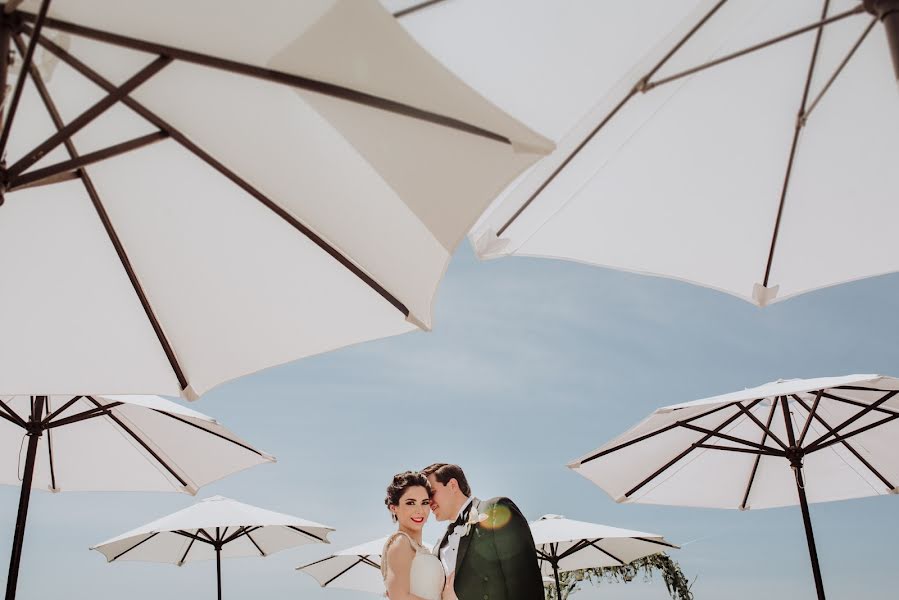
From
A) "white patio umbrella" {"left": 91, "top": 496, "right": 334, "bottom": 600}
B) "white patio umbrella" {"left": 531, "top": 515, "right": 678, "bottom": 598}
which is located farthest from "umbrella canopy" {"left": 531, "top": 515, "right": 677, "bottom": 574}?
"white patio umbrella" {"left": 91, "top": 496, "right": 334, "bottom": 600}

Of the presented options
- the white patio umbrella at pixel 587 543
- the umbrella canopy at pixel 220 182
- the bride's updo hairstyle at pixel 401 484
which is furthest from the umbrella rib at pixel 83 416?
the white patio umbrella at pixel 587 543

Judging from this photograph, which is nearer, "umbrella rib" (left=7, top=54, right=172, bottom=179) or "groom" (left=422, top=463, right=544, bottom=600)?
"umbrella rib" (left=7, top=54, right=172, bottom=179)

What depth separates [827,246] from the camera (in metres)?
4.59

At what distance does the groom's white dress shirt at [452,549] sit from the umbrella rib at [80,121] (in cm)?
257

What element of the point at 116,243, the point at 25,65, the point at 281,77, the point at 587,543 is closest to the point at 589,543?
the point at 587,543

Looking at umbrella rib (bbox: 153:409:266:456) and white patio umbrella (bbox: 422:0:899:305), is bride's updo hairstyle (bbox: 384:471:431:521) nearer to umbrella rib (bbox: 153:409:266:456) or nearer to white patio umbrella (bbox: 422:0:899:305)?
white patio umbrella (bbox: 422:0:899:305)

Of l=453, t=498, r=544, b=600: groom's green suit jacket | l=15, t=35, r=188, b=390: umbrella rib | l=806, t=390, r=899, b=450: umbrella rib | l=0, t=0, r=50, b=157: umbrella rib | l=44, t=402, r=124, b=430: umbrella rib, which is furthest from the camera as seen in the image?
l=806, t=390, r=899, b=450: umbrella rib

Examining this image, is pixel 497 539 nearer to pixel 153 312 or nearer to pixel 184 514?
pixel 153 312

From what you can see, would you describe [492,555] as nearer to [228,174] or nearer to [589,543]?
[228,174]

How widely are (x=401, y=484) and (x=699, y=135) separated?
119 inches

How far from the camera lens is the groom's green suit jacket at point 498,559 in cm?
318

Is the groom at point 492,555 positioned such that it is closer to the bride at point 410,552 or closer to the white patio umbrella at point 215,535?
the bride at point 410,552

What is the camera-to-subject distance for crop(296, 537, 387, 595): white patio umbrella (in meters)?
14.2

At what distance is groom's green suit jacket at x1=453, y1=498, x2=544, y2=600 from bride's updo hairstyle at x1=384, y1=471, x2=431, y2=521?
785 mm
